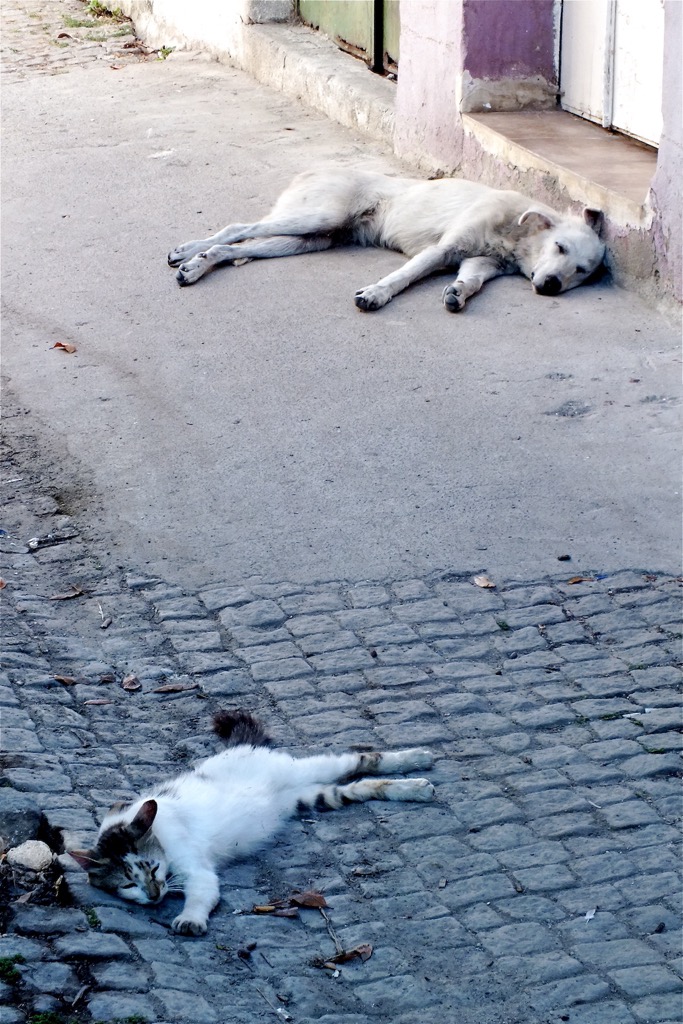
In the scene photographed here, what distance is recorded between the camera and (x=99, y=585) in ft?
16.3

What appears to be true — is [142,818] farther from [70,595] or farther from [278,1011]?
[70,595]

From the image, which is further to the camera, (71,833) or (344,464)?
(344,464)

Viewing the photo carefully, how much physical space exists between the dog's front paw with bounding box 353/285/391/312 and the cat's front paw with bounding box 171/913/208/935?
14.8 ft

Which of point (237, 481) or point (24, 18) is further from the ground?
point (24, 18)

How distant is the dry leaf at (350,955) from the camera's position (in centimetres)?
328

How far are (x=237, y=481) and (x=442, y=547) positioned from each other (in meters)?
1.03

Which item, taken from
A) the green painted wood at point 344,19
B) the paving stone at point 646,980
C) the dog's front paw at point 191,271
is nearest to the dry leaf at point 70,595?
the paving stone at point 646,980

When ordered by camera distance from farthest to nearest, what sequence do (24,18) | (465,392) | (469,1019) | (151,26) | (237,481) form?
(24,18)
(151,26)
(465,392)
(237,481)
(469,1019)

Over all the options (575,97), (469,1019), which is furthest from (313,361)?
(469,1019)

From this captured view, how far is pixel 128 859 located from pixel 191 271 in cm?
498

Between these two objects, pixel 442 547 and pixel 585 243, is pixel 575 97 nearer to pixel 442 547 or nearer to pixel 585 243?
pixel 585 243

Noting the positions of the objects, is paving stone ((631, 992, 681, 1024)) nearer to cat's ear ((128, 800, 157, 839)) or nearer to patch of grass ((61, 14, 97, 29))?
cat's ear ((128, 800, 157, 839))

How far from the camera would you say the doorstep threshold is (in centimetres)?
720

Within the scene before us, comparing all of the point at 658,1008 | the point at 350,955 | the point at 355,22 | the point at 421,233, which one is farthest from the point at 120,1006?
the point at 355,22
